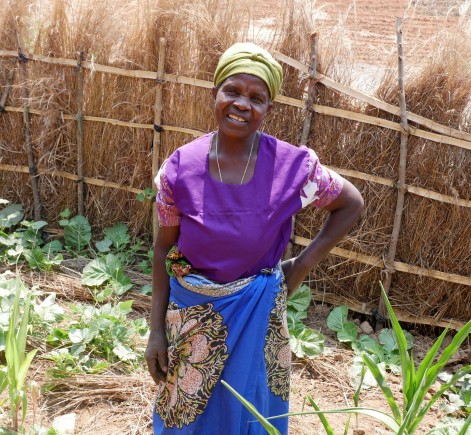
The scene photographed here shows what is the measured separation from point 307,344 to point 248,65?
2379 mm

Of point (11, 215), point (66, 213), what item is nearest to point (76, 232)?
point (66, 213)

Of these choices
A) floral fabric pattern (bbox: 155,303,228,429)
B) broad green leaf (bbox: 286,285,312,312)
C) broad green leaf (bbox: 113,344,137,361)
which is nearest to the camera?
floral fabric pattern (bbox: 155,303,228,429)

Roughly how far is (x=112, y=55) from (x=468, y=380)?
3.21 metres

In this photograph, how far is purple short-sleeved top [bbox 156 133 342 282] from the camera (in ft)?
6.78

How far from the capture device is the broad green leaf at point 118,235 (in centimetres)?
523

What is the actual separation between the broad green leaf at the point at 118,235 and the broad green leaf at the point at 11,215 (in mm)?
713

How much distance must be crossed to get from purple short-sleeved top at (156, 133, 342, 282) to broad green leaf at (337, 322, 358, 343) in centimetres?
225

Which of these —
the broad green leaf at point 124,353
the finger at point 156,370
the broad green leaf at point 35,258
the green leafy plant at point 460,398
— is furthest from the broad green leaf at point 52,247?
the finger at point 156,370

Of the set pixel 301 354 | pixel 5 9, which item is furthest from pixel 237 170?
pixel 5 9

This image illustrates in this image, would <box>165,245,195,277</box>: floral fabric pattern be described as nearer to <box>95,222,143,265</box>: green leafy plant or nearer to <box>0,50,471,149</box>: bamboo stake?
<box>0,50,471,149</box>: bamboo stake

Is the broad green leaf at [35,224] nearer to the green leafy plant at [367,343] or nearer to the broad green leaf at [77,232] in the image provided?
the broad green leaf at [77,232]

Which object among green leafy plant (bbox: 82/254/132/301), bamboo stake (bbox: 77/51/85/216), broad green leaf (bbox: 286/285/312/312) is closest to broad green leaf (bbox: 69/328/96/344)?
green leafy plant (bbox: 82/254/132/301)

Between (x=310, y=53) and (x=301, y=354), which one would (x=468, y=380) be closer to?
(x=301, y=354)

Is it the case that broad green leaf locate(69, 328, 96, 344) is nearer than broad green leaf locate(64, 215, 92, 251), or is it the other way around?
broad green leaf locate(69, 328, 96, 344)
